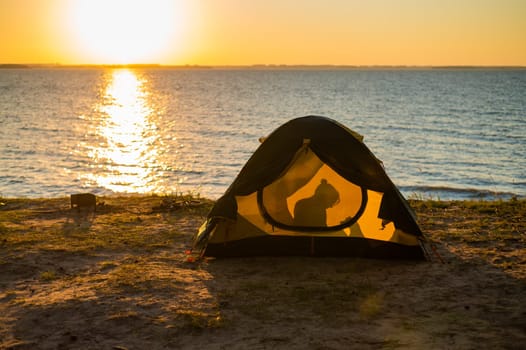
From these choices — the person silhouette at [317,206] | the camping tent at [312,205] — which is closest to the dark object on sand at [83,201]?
the camping tent at [312,205]

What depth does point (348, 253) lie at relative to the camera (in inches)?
394

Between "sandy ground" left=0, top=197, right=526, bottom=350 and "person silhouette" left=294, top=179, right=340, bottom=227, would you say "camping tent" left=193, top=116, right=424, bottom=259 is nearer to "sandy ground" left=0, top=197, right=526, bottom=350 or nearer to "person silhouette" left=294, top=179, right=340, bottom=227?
"person silhouette" left=294, top=179, right=340, bottom=227

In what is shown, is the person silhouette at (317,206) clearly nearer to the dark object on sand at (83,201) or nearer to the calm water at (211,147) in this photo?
the dark object on sand at (83,201)

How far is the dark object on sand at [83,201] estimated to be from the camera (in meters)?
14.1

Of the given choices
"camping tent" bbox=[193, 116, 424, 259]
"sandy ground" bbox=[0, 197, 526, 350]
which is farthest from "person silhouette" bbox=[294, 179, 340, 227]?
"sandy ground" bbox=[0, 197, 526, 350]

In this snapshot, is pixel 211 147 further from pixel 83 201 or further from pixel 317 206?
pixel 317 206

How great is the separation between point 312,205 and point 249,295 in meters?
2.57

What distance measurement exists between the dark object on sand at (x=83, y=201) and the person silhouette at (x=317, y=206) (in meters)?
6.02

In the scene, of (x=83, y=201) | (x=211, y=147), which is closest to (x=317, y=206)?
(x=83, y=201)

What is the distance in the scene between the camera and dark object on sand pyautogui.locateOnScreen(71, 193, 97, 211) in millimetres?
14086

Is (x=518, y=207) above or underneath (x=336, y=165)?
underneath

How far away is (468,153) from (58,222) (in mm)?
26081

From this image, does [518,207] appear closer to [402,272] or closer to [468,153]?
[402,272]

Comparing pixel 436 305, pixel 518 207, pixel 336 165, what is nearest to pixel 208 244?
pixel 336 165
